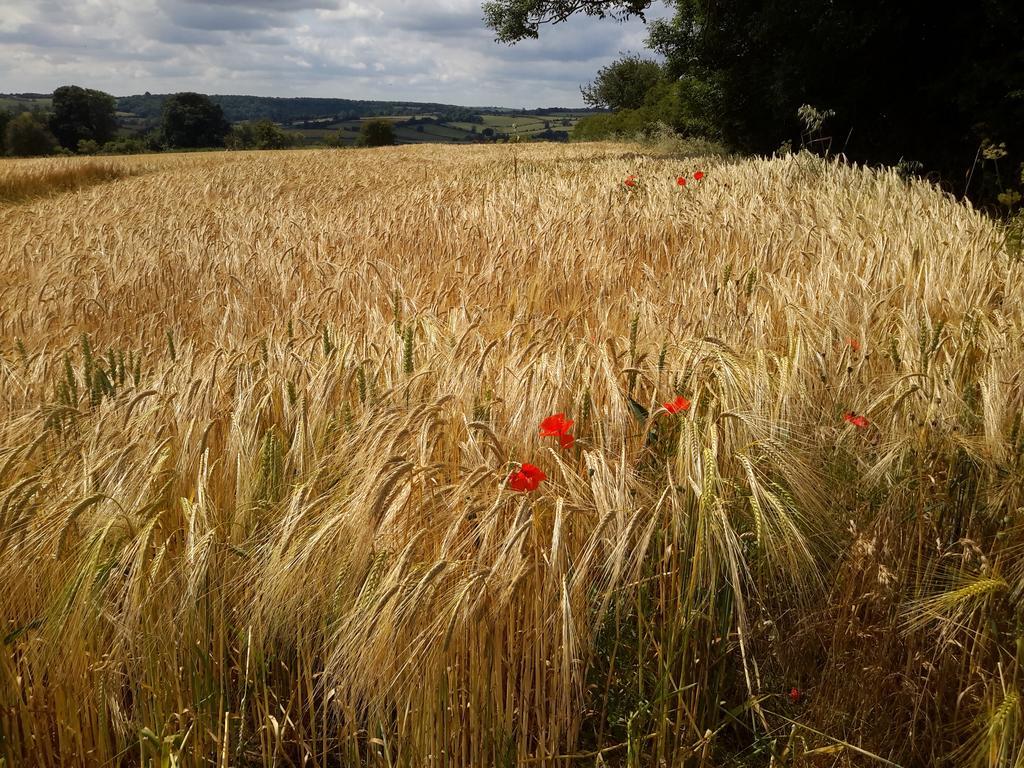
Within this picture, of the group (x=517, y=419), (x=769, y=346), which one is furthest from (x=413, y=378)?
(x=769, y=346)

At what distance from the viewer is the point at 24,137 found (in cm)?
5834

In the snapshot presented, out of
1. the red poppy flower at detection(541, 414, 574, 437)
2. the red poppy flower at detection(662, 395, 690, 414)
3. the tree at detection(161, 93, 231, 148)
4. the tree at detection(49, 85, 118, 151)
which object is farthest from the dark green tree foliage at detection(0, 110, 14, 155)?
the red poppy flower at detection(662, 395, 690, 414)

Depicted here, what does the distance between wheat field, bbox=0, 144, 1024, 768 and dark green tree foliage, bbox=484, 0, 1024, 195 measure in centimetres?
888

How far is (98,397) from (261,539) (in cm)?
112

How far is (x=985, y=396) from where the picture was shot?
1.87 m

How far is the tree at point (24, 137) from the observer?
57906mm

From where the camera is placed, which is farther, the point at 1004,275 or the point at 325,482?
the point at 1004,275

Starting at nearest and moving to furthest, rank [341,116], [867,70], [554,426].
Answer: [554,426]
[867,70]
[341,116]

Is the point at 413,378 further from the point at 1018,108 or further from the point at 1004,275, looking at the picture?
the point at 1018,108

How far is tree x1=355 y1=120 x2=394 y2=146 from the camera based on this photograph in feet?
196

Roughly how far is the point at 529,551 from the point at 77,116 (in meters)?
87.8

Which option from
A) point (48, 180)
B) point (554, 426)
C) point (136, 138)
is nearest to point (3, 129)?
point (136, 138)

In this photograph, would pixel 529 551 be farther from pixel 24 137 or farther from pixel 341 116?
pixel 341 116

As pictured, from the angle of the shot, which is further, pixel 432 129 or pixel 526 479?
pixel 432 129
